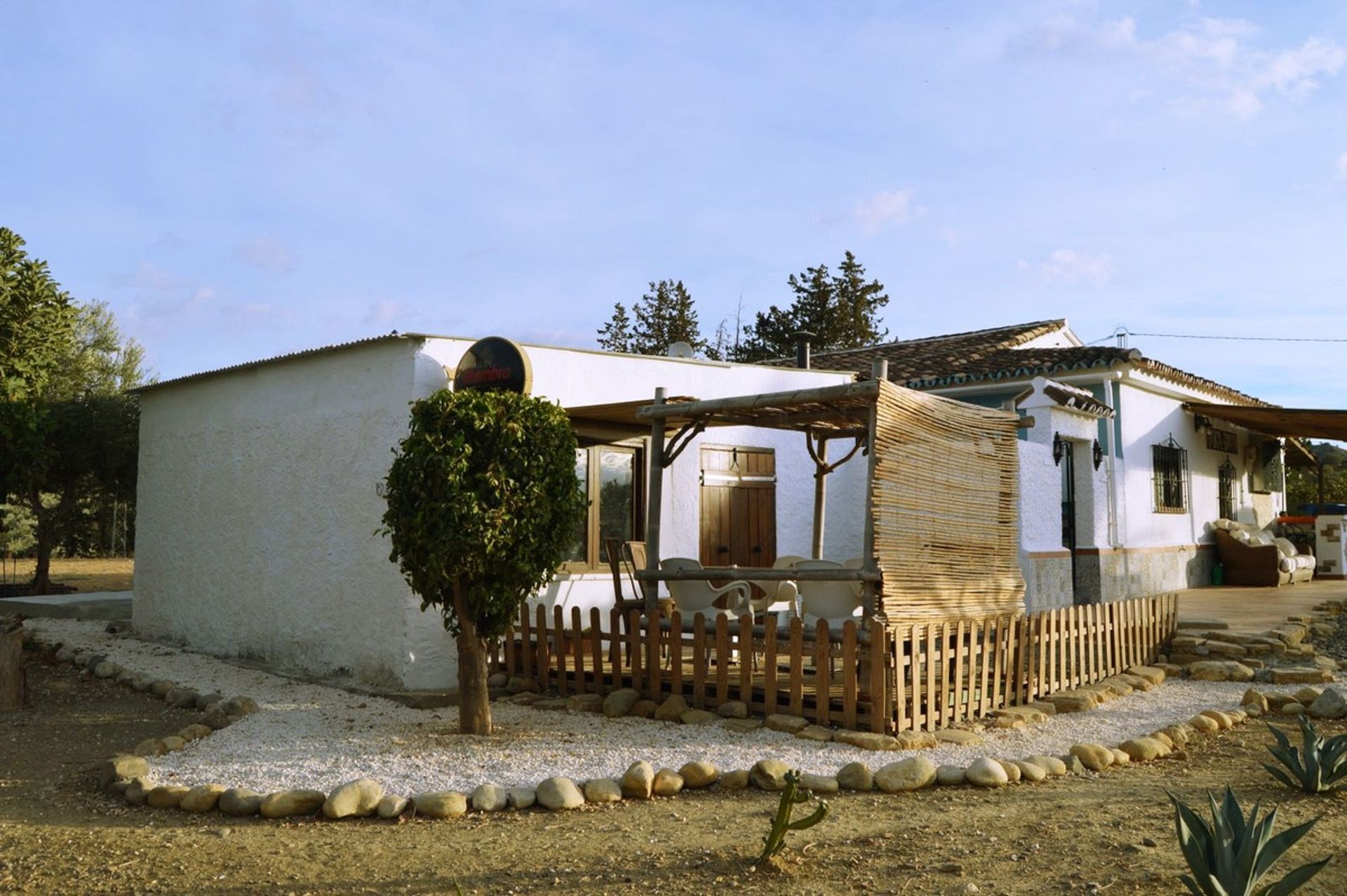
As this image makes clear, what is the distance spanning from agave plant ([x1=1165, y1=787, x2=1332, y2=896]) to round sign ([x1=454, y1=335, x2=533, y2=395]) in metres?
6.11

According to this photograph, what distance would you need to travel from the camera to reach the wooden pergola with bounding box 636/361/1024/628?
24.3ft

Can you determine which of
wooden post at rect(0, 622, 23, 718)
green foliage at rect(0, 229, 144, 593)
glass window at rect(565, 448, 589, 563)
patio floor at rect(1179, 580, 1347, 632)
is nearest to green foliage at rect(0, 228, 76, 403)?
green foliage at rect(0, 229, 144, 593)

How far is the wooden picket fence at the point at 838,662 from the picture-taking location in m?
7.00

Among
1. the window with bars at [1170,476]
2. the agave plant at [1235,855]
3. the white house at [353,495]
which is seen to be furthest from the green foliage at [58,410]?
the window with bars at [1170,476]

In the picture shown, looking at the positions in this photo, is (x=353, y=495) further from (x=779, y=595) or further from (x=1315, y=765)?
(x=1315, y=765)

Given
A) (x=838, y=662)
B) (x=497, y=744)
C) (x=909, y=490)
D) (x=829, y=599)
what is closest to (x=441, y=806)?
(x=497, y=744)

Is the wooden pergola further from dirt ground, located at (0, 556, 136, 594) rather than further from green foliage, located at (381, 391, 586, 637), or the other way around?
dirt ground, located at (0, 556, 136, 594)

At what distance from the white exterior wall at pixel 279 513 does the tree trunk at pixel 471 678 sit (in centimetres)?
201

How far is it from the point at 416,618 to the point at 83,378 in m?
21.0

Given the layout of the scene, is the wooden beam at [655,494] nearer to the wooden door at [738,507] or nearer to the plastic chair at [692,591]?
the plastic chair at [692,591]

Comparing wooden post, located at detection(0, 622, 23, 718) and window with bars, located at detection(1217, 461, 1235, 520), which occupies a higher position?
window with bars, located at detection(1217, 461, 1235, 520)

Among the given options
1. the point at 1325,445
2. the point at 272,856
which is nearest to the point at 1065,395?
the point at 272,856

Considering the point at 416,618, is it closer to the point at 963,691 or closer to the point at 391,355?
the point at 391,355

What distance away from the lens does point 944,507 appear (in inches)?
325
